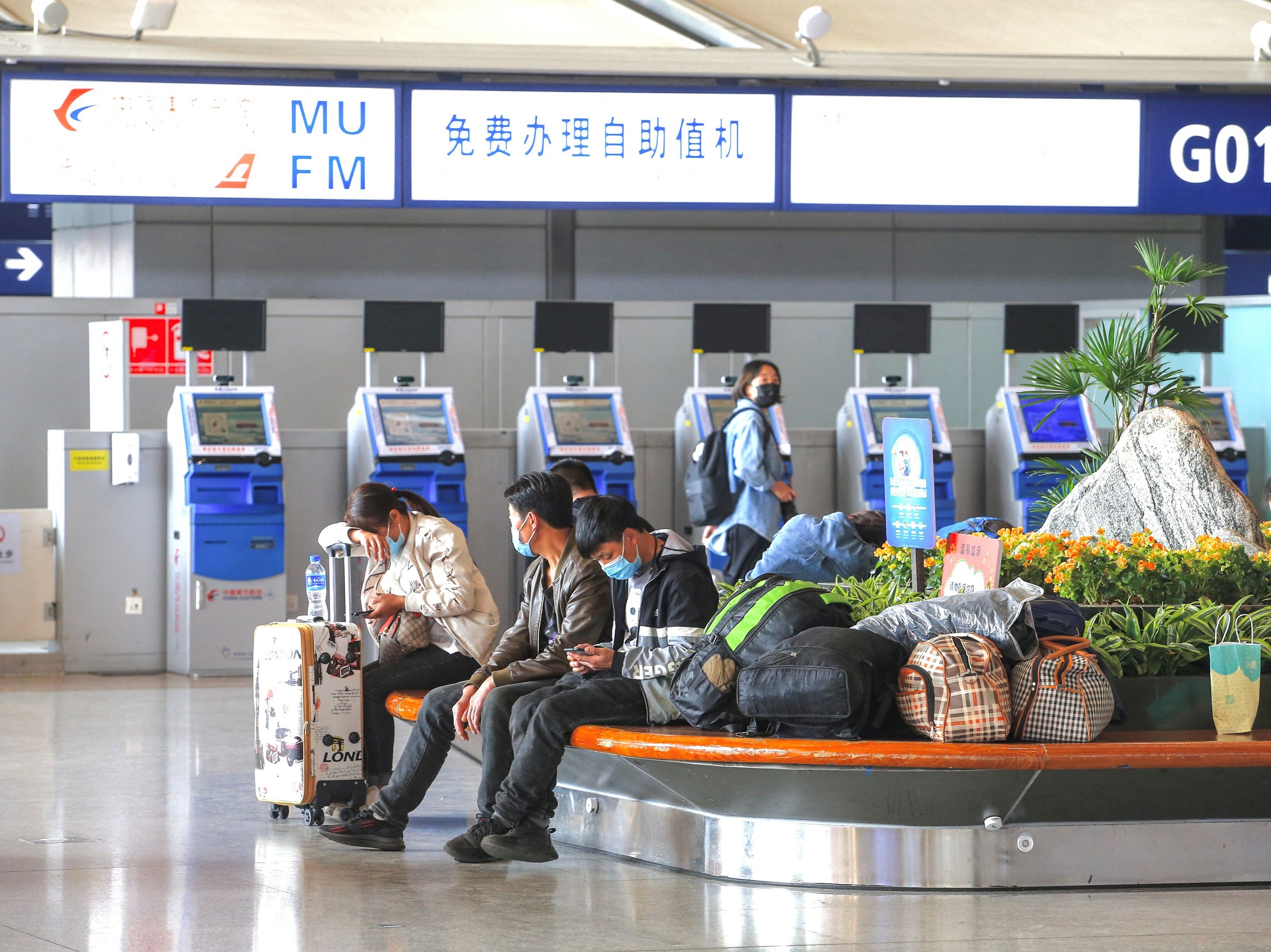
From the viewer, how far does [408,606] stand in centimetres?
539

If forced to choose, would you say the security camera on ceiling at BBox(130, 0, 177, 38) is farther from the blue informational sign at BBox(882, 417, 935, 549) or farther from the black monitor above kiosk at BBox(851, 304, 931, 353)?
the blue informational sign at BBox(882, 417, 935, 549)

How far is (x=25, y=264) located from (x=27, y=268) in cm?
4

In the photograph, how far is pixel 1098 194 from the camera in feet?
31.2

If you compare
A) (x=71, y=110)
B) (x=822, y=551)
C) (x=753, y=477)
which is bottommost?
(x=822, y=551)

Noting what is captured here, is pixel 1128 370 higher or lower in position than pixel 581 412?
higher

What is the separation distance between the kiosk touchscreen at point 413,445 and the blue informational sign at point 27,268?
14.6 feet

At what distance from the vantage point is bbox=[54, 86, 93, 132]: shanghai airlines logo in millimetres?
8859

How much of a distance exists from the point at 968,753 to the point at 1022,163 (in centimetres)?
589

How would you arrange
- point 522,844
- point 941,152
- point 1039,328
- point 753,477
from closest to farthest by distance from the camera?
point 522,844 < point 753,477 < point 941,152 < point 1039,328

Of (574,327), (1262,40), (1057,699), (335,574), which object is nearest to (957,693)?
(1057,699)

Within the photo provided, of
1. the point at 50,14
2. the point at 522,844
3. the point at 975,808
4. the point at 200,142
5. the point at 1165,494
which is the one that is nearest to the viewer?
the point at 975,808

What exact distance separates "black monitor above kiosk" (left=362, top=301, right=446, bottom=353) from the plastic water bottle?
15.2 feet

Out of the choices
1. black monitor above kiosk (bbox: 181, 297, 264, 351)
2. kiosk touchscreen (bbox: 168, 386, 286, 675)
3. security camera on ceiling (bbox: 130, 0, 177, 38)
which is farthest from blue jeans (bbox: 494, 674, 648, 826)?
black monitor above kiosk (bbox: 181, 297, 264, 351)

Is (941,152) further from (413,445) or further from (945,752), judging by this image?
(945,752)
